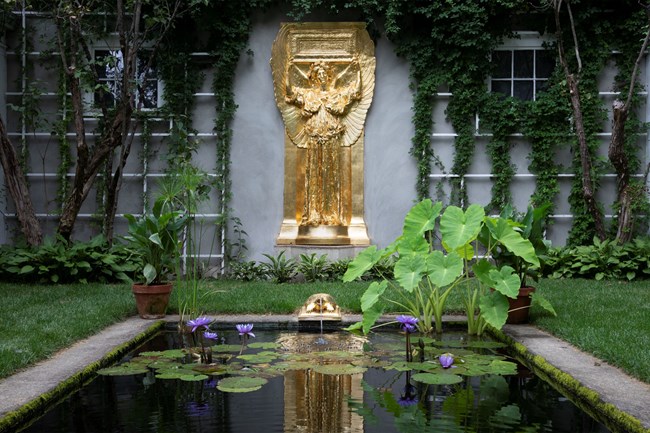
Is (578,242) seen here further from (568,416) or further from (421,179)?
(568,416)

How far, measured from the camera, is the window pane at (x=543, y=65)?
998 centimetres

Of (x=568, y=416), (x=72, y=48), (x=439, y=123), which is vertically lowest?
(x=568, y=416)

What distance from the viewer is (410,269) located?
4.93m

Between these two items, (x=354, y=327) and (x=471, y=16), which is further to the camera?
(x=471, y=16)

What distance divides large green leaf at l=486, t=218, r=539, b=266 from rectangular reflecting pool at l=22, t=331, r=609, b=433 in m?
0.72

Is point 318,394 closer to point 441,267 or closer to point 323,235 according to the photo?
point 441,267

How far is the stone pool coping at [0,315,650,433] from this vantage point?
3127 millimetres

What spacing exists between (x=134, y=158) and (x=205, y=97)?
129cm

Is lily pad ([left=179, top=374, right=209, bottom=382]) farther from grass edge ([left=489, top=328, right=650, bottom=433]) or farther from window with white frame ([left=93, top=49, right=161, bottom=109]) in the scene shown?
window with white frame ([left=93, top=49, right=161, bottom=109])

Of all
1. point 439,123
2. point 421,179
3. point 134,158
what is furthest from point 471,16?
point 134,158

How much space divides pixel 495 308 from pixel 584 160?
17.2 ft

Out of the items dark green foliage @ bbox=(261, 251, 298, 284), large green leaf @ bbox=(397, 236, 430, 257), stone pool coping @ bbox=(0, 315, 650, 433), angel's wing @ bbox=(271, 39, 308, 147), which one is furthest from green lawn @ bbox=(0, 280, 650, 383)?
angel's wing @ bbox=(271, 39, 308, 147)

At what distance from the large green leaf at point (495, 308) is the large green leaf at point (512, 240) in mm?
332

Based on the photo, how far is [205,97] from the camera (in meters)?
10.1
